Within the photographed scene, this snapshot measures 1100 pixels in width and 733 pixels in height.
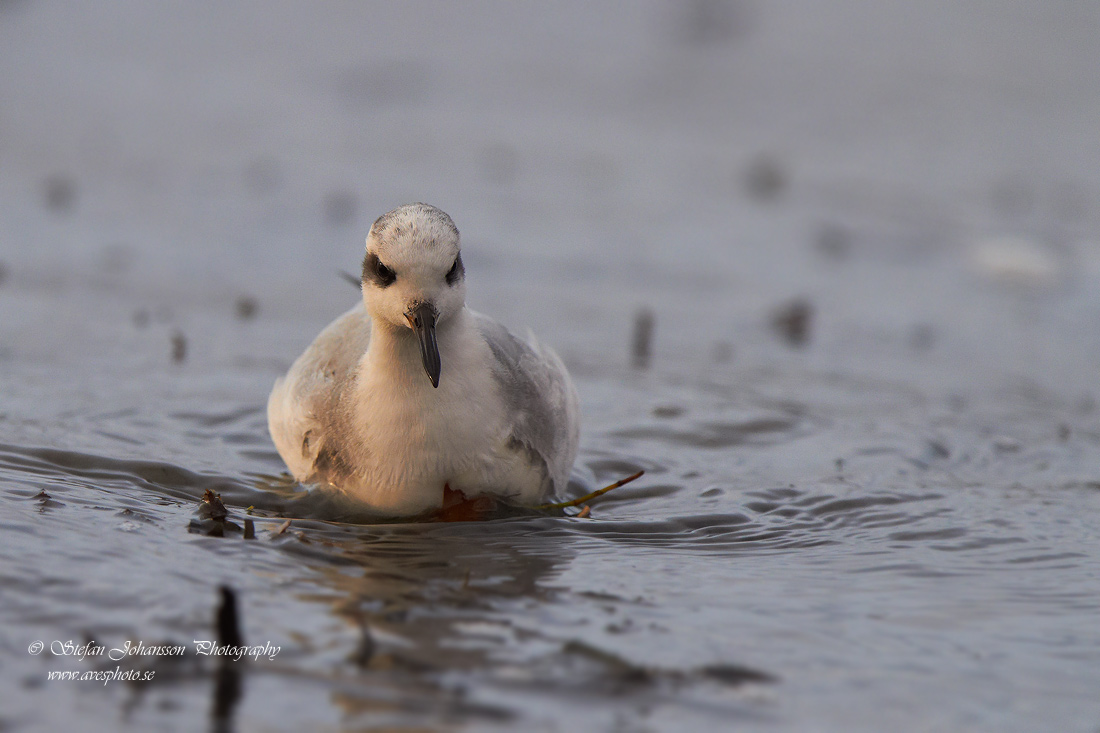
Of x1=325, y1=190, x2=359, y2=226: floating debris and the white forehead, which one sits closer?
the white forehead

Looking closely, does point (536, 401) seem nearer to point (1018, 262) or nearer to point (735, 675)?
point (735, 675)

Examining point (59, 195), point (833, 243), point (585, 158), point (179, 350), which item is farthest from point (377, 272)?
point (585, 158)

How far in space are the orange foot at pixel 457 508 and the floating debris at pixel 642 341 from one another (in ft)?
9.85

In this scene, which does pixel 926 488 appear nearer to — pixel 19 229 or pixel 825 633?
pixel 825 633

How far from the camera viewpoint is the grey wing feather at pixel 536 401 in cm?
483

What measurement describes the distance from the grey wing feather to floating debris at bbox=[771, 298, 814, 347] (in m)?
3.40

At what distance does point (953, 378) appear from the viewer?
7.67m

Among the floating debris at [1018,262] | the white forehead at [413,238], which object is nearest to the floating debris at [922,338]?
the floating debris at [1018,262]

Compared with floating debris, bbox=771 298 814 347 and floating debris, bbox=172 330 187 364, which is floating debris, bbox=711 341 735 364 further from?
floating debris, bbox=172 330 187 364

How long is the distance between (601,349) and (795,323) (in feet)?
4.91

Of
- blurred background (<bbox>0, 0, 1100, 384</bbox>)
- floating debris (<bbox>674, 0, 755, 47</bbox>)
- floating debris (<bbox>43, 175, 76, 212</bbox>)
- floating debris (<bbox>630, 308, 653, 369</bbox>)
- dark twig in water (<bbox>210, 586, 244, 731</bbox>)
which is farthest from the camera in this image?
floating debris (<bbox>674, 0, 755, 47</bbox>)

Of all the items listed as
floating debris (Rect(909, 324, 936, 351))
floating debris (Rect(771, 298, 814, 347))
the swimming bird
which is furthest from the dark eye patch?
floating debris (Rect(909, 324, 936, 351))

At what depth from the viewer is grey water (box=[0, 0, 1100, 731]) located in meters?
3.36

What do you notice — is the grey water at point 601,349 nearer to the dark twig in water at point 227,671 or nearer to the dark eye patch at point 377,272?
the dark twig in water at point 227,671
